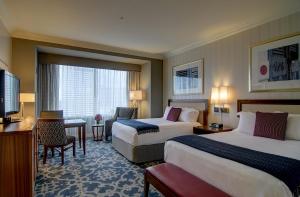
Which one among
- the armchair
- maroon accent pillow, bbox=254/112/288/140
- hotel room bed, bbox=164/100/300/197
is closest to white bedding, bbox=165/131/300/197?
hotel room bed, bbox=164/100/300/197

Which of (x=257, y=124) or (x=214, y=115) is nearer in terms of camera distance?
(x=257, y=124)

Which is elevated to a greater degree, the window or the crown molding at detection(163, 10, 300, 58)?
the crown molding at detection(163, 10, 300, 58)

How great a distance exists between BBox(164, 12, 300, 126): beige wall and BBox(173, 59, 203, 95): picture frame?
15 cm

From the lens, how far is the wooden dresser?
72.4 inches

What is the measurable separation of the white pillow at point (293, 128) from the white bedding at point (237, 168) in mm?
147

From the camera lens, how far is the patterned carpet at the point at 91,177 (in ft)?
8.21

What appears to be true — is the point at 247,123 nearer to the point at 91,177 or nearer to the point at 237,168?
the point at 237,168

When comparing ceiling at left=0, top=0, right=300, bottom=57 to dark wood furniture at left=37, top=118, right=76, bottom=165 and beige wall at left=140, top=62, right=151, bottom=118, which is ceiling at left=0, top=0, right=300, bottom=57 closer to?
beige wall at left=140, top=62, right=151, bottom=118

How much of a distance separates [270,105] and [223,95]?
931 mm

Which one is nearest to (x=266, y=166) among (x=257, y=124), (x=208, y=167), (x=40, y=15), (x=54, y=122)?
(x=208, y=167)

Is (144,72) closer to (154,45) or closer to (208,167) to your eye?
(154,45)

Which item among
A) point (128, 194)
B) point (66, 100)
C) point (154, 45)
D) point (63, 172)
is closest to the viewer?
point (128, 194)

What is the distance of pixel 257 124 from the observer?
291cm

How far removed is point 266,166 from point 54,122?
11.0 feet
